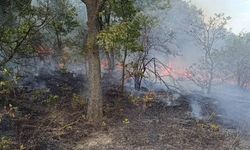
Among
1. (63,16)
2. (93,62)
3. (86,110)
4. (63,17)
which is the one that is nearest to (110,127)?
(86,110)

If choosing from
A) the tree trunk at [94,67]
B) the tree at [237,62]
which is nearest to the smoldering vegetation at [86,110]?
the tree trunk at [94,67]

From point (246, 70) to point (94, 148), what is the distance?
30.8 m

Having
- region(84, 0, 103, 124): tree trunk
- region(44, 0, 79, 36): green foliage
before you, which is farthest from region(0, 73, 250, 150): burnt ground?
region(44, 0, 79, 36): green foliage

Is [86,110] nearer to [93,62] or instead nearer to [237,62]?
[93,62]

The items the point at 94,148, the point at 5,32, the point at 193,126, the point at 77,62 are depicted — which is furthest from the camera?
the point at 77,62

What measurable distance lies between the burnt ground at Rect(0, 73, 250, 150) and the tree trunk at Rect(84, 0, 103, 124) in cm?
47

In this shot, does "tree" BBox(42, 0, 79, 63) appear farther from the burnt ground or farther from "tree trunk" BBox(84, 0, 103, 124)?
"tree trunk" BBox(84, 0, 103, 124)

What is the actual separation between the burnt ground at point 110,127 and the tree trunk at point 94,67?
18.6 inches

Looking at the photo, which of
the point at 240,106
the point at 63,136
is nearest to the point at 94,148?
the point at 63,136

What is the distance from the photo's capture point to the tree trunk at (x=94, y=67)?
15.0 m

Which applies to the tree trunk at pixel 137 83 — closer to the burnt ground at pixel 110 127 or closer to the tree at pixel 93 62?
the burnt ground at pixel 110 127

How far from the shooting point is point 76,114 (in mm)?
16422

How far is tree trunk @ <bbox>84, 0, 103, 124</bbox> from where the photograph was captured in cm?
1502

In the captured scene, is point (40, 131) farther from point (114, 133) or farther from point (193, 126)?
point (193, 126)
